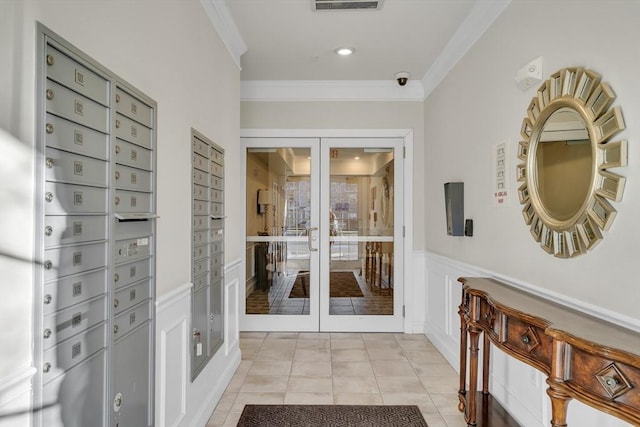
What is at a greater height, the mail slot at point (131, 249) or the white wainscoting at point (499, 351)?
the mail slot at point (131, 249)

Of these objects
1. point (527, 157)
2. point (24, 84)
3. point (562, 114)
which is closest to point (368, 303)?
point (527, 157)

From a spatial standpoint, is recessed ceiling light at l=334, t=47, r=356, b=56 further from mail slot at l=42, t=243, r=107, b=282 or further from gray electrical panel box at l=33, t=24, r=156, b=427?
mail slot at l=42, t=243, r=107, b=282

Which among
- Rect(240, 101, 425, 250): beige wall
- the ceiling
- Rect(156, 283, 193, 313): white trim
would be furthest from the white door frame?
Rect(156, 283, 193, 313): white trim

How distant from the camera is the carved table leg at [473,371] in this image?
1.96 meters

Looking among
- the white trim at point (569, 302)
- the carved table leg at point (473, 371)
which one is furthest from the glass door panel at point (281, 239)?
the carved table leg at point (473, 371)

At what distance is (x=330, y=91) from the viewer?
391 cm

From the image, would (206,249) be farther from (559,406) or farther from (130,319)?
(559,406)

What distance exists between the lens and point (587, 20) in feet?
5.01

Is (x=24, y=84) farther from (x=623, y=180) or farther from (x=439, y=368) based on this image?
(x=439, y=368)

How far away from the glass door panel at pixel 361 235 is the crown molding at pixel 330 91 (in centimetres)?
44

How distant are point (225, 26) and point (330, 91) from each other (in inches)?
59.6

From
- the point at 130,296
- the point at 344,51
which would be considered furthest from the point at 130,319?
the point at 344,51

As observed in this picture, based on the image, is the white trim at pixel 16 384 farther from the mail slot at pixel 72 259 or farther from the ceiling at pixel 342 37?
the ceiling at pixel 342 37

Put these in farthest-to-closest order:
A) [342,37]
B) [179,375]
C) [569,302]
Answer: [342,37] < [179,375] < [569,302]
